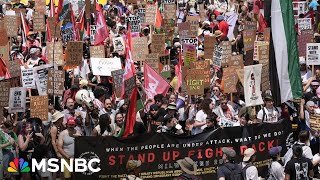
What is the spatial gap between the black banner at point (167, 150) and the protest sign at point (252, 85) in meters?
1.57

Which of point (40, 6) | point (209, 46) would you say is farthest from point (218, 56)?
point (40, 6)

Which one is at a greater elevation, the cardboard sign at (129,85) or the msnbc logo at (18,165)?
the cardboard sign at (129,85)

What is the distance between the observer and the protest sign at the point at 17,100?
24641mm

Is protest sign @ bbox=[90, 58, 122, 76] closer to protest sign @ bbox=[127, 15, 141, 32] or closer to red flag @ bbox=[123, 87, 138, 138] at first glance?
protest sign @ bbox=[127, 15, 141, 32]

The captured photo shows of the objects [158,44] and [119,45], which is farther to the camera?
[119,45]

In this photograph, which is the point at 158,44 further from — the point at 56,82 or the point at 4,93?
the point at 4,93

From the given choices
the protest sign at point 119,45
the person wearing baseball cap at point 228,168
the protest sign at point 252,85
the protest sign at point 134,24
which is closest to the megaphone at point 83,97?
the protest sign at point 252,85

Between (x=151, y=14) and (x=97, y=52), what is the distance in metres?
3.95

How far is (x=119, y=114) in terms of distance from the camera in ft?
76.8

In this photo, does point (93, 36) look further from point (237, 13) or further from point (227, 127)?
point (227, 127)

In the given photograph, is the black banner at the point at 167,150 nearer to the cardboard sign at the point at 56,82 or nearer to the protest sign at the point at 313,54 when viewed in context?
the cardboard sign at the point at 56,82

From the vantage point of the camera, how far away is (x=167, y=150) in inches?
887

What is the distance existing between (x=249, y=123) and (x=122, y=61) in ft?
23.3

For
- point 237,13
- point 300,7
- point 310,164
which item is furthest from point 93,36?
point 310,164
